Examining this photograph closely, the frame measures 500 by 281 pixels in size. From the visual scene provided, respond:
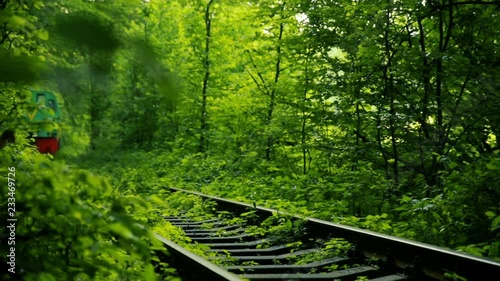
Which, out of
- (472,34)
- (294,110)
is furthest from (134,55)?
(294,110)

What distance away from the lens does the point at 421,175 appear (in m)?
Answer: 7.57

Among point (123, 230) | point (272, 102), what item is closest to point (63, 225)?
point (123, 230)

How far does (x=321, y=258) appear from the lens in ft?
15.6

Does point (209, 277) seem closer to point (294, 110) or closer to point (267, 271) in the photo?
point (267, 271)

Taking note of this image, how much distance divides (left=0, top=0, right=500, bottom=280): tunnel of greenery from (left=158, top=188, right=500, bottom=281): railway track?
1.71ft

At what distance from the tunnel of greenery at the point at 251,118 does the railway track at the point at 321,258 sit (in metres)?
0.52

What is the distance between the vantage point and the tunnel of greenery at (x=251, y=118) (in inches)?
82.4

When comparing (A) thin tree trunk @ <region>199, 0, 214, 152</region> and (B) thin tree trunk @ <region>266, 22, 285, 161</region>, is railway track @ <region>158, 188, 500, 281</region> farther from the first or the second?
(A) thin tree trunk @ <region>199, 0, 214, 152</region>

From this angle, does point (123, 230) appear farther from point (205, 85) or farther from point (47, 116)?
point (205, 85)

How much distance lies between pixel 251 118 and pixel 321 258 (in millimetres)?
9412

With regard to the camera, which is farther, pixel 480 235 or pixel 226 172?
pixel 226 172

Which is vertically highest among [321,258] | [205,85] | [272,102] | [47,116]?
[205,85]

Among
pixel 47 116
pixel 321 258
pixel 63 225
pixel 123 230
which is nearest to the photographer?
pixel 123 230

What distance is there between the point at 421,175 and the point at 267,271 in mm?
4155
